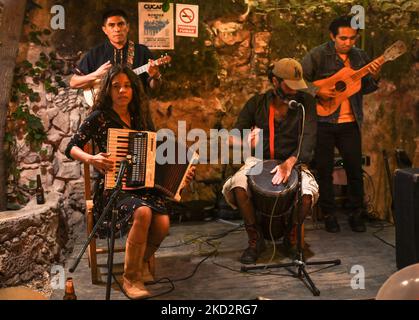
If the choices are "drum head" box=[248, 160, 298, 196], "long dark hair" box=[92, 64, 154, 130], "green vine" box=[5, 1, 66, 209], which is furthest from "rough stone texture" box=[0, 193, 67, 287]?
"drum head" box=[248, 160, 298, 196]

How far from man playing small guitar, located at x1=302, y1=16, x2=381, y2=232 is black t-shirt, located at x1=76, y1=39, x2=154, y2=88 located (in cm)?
147

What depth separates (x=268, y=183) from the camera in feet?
15.6

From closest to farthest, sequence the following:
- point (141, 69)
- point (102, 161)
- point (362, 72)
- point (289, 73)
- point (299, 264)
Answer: point (102, 161) < point (299, 264) < point (289, 73) < point (141, 69) < point (362, 72)

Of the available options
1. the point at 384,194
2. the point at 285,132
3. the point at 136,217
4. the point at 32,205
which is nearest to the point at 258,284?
the point at 136,217

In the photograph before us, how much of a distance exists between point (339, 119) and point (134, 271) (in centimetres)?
248

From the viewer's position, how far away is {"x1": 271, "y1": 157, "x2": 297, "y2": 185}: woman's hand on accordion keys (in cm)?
473

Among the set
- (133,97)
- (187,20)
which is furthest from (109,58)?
(187,20)

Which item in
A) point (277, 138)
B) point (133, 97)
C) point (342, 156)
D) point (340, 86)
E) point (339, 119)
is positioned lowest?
point (342, 156)

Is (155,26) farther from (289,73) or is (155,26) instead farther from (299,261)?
(299,261)

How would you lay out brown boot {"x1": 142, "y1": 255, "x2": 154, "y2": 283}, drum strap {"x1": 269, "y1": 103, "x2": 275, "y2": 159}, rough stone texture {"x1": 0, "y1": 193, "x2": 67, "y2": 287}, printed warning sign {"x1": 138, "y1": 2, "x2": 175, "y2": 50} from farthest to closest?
1. printed warning sign {"x1": 138, "y1": 2, "x2": 175, "y2": 50}
2. drum strap {"x1": 269, "y1": 103, "x2": 275, "y2": 159}
3. rough stone texture {"x1": 0, "y1": 193, "x2": 67, "y2": 287}
4. brown boot {"x1": 142, "y1": 255, "x2": 154, "y2": 283}

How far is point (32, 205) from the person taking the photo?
16.7 feet

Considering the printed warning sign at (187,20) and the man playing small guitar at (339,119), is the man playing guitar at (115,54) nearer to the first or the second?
the printed warning sign at (187,20)

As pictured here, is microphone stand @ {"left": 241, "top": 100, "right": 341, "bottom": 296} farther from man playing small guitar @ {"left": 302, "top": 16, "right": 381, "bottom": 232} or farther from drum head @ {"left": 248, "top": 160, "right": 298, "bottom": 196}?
man playing small guitar @ {"left": 302, "top": 16, "right": 381, "bottom": 232}

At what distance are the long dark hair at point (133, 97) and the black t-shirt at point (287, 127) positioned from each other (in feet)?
3.22
